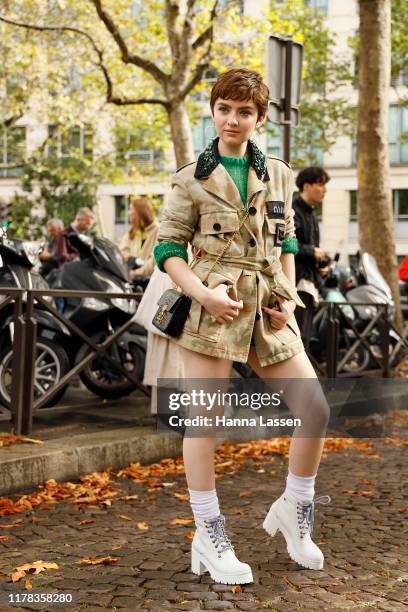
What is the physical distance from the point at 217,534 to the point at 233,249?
1.02 meters

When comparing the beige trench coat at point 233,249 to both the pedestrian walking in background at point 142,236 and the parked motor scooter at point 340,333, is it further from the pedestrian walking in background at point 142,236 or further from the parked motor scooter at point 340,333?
the parked motor scooter at point 340,333

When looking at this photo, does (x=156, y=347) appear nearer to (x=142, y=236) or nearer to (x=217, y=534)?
(x=217, y=534)

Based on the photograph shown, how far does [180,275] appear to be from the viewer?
3.20m

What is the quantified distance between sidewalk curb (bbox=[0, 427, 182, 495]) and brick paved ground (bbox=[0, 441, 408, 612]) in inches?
9.9

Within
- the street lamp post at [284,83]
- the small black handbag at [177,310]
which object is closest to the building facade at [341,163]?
the street lamp post at [284,83]

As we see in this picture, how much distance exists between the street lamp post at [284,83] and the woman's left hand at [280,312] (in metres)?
4.70

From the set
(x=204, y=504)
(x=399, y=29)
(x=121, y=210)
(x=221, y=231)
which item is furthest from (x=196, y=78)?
(x=121, y=210)

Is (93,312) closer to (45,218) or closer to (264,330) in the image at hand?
(264,330)

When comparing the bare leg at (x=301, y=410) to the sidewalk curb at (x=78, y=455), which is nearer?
the bare leg at (x=301, y=410)

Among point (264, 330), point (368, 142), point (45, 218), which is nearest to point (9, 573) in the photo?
point (264, 330)

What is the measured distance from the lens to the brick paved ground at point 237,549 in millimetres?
3100

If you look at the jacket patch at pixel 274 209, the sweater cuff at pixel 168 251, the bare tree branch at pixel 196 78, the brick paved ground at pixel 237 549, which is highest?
the bare tree branch at pixel 196 78

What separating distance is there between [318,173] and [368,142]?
5749 millimetres

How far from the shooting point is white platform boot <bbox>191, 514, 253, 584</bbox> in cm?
321
